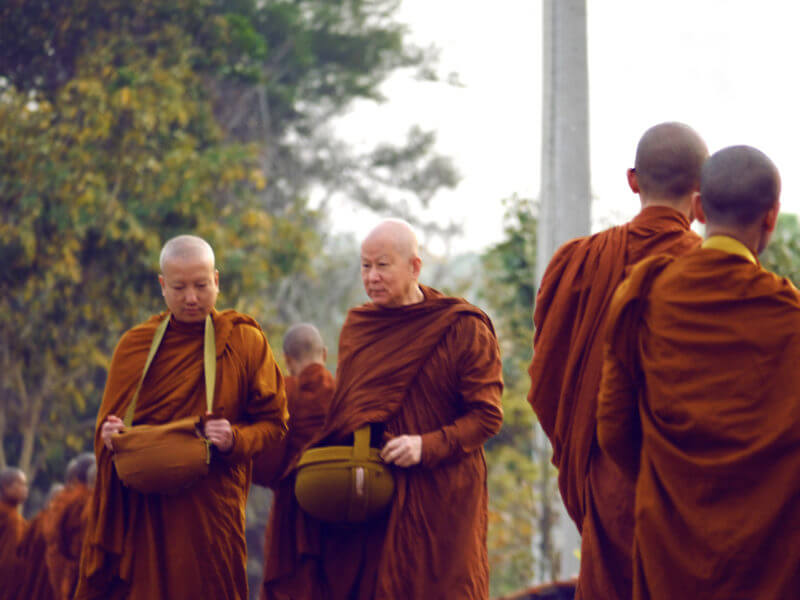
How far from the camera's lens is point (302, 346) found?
5594 mm

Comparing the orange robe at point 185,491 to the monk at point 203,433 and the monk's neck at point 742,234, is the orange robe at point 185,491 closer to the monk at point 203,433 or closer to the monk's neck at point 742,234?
the monk at point 203,433

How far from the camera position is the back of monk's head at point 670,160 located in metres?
3.41

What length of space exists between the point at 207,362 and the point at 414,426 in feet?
2.84

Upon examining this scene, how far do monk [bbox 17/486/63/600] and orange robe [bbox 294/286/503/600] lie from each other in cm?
410

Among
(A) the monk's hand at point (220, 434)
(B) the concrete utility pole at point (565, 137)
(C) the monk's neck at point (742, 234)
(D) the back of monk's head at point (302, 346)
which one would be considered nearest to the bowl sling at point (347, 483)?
(A) the monk's hand at point (220, 434)

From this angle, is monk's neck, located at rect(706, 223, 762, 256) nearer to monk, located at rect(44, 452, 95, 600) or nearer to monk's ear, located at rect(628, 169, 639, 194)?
monk's ear, located at rect(628, 169, 639, 194)

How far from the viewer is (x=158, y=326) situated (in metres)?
4.47

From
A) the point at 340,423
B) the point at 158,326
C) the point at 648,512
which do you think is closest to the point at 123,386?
the point at 158,326

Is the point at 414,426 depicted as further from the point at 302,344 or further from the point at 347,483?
the point at 302,344

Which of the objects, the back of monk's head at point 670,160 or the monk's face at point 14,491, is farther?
the monk's face at point 14,491

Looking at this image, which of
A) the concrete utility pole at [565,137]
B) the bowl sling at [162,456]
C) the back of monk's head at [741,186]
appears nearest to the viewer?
the back of monk's head at [741,186]

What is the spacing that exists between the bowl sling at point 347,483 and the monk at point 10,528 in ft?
15.8

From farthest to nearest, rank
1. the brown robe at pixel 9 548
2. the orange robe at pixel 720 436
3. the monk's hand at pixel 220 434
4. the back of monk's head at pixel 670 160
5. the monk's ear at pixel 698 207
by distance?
the brown robe at pixel 9 548 < the monk's hand at pixel 220 434 < the back of monk's head at pixel 670 160 < the monk's ear at pixel 698 207 < the orange robe at pixel 720 436

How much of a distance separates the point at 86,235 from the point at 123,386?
7.56 metres
